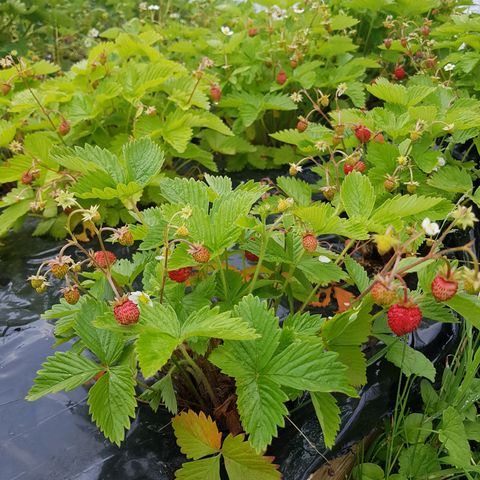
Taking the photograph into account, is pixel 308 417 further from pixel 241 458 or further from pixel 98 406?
pixel 98 406

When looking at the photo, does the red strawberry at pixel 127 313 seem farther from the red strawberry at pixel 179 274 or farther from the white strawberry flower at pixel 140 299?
the red strawberry at pixel 179 274

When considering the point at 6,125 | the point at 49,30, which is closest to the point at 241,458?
the point at 6,125

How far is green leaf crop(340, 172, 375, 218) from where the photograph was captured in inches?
37.7

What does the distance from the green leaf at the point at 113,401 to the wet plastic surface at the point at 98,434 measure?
0.87 ft

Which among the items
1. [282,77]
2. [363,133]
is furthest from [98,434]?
[282,77]

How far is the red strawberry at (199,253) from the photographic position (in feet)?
2.63

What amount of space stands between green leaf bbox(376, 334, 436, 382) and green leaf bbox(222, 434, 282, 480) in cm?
34

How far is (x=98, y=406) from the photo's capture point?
797mm

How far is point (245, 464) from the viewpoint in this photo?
0.92m

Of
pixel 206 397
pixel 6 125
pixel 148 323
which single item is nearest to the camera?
pixel 148 323

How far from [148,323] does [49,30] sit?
317cm

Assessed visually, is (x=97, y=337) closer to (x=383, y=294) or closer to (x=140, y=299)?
(x=140, y=299)

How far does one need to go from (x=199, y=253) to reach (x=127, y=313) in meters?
0.15

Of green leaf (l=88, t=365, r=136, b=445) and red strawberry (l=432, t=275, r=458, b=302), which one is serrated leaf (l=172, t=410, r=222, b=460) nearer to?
green leaf (l=88, t=365, r=136, b=445)
